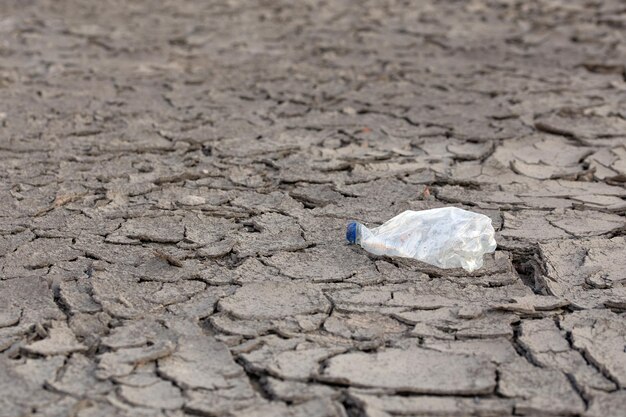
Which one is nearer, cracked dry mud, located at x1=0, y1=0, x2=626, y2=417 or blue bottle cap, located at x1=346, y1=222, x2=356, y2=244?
cracked dry mud, located at x1=0, y1=0, x2=626, y2=417

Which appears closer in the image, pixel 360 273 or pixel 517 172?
pixel 360 273

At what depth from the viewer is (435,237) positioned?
10.5 ft

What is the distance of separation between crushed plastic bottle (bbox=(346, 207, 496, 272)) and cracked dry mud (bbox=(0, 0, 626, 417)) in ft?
0.17

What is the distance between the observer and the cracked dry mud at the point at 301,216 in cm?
244

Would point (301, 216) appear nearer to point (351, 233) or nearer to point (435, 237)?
point (351, 233)

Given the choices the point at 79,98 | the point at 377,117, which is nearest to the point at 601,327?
the point at 377,117

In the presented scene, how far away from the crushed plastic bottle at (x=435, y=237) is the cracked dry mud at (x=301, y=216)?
52mm

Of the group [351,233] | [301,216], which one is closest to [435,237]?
[351,233]

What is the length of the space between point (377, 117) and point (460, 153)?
0.62 meters

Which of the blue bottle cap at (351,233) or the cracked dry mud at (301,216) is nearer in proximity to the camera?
the cracked dry mud at (301,216)

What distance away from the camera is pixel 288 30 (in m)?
6.70

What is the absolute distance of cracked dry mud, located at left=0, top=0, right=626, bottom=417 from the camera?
2.44 m

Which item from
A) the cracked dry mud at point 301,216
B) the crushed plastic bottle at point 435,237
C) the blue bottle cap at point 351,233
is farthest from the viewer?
the blue bottle cap at point 351,233

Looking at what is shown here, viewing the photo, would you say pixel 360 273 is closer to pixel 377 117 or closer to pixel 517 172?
pixel 517 172
